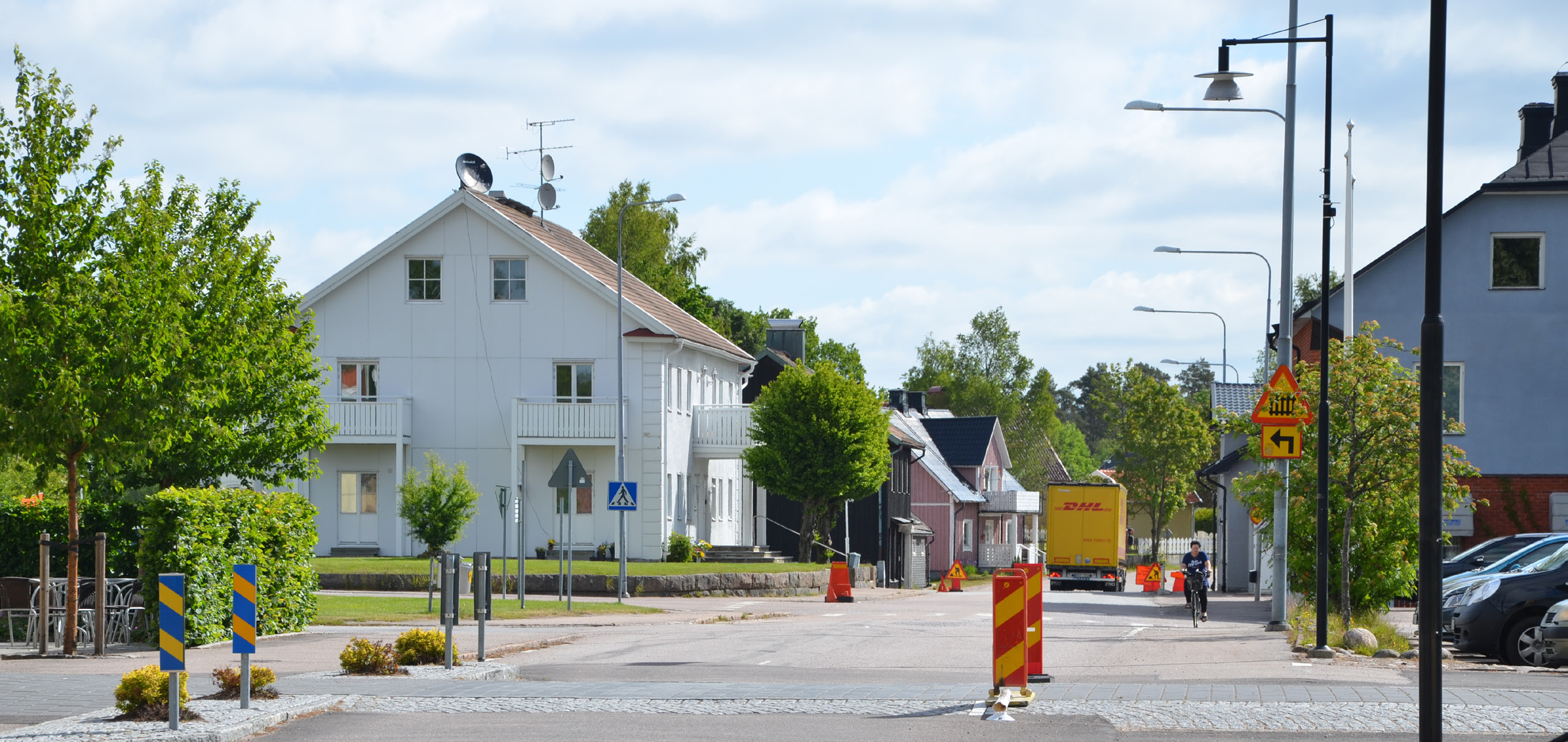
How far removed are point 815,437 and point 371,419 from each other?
40.1ft

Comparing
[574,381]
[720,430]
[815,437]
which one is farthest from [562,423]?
[815,437]

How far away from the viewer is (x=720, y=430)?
49.6 meters

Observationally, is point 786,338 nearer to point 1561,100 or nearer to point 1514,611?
point 1561,100

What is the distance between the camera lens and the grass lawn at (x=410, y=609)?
25.1 m

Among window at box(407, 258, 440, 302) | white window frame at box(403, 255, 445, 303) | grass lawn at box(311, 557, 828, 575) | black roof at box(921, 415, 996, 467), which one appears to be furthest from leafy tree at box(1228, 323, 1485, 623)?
black roof at box(921, 415, 996, 467)

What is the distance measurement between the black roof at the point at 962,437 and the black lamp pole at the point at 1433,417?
68.9 meters

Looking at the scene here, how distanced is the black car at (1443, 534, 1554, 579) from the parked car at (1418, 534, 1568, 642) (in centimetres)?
443

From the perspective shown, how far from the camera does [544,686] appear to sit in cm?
1449

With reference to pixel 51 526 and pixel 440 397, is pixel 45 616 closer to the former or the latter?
pixel 51 526

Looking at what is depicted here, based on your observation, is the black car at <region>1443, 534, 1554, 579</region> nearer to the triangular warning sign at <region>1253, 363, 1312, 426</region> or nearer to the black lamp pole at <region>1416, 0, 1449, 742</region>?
the triangular warning sign at <region>1253, 363, 1312, 426</region>

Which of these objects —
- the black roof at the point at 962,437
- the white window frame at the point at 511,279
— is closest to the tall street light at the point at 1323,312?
the white window frame at the point at 511,279

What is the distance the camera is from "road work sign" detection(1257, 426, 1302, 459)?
2150 centimetres

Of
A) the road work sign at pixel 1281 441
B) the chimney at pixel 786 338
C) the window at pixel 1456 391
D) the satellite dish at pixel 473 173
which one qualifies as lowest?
the road work sign at pixel 1281 441

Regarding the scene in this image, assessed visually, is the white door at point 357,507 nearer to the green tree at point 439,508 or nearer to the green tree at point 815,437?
the green tree at point 815,437
